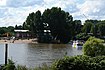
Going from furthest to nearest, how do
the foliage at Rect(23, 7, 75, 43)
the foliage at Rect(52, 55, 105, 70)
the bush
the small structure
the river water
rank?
the small structure < the foliage at Rect(23, 7, 75, 43) < the river water < the bush < the foliage at Rect(52, 55, 105, 70)

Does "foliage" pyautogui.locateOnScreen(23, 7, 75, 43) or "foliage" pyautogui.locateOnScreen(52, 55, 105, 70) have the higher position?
"foliage" pyautogui.locateOnScreen(23, 7, 75, 43)

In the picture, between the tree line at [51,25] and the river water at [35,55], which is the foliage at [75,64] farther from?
the tree line at [51,25]

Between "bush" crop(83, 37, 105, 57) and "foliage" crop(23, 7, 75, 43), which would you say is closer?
"bush" crop(83, 37, 105, 57)

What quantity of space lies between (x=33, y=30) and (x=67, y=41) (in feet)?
51.1

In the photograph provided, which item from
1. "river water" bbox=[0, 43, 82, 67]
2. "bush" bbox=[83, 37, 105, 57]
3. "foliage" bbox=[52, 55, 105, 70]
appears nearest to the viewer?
"foliage" bbox=[52, 55, 105, 70]

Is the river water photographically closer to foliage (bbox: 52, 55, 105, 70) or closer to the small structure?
foliage (bbox: 52, 55, 105, 70)

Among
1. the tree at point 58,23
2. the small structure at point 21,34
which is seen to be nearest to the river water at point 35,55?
the tree at point 58,23

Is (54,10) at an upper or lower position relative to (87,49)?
upper

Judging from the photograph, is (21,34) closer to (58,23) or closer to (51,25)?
(51,25)

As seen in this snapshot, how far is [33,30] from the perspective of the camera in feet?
487

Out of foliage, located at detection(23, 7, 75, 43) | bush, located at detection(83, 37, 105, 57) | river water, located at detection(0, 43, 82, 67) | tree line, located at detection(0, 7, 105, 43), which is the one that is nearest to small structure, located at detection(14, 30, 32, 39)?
tree line, located at detection(0, 7, 105, 43)

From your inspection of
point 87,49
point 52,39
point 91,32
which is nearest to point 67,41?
point 52,39

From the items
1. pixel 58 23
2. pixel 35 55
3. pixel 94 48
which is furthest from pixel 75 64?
→ pixel 58 23

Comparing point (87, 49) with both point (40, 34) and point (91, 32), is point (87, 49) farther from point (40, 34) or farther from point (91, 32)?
point (91, 32)
